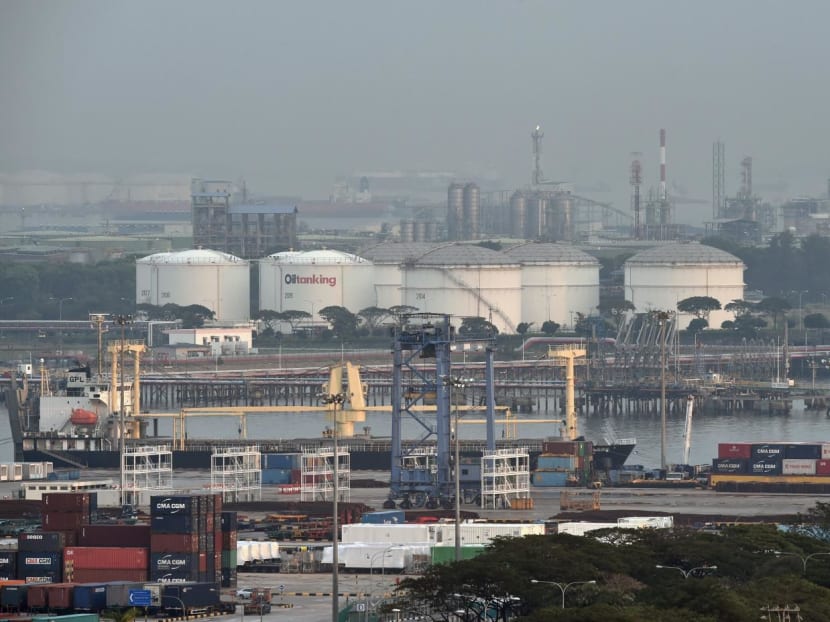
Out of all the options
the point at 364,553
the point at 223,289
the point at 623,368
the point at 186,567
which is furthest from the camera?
the point at 223,289

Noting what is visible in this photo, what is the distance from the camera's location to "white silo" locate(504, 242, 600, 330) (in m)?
154

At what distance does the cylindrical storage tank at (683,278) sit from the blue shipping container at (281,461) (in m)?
77.0

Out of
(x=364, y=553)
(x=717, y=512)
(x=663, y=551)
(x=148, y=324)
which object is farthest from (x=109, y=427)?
(x=148, y=324)

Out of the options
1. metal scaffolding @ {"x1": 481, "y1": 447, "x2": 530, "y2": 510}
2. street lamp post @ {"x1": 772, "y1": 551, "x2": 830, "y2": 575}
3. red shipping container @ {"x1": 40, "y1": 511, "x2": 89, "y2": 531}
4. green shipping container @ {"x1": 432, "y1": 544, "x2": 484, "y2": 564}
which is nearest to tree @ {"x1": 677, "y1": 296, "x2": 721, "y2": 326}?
metal scaffolding @ {"x1": 481, "y1": 447, "x2": 530, "y2": 510}

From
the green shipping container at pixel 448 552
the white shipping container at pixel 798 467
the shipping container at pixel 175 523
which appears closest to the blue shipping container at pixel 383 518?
the green shipping container at pixel 448 552

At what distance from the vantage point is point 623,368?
11981cm

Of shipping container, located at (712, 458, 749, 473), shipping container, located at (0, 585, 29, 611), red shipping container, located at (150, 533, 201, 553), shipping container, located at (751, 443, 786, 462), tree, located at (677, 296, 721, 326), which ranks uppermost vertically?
tree, located at (677, 296, 721, 326)

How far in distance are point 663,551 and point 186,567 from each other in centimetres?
917

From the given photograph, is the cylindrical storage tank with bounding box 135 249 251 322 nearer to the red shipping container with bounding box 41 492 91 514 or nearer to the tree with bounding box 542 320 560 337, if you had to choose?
the tree with bounding box 542 320 560 337

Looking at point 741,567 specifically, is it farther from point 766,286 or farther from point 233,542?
point 766,286

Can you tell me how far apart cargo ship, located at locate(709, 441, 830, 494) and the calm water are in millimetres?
10328

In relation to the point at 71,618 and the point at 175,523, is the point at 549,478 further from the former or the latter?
the point at 71,618

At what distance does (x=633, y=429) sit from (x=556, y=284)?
5449 centimetres

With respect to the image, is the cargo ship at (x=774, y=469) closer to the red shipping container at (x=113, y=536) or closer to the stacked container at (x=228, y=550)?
the stacked container at (x=228, y=550)
